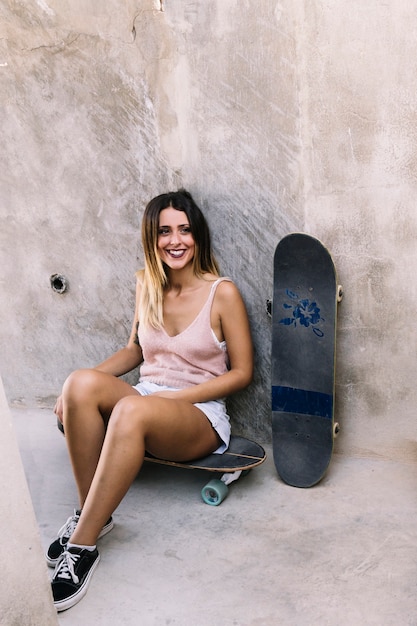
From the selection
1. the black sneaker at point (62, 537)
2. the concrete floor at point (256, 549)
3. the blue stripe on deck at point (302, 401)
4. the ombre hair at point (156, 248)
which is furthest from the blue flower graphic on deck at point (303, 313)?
the black sneaker at point (62, 537)

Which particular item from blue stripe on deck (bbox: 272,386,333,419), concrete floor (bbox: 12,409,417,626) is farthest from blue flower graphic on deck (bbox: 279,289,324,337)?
concrete floor (bbox: 12,409,417,626)

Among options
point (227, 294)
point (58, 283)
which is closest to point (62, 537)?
point (227, 294)

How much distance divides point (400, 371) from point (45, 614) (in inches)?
66.7

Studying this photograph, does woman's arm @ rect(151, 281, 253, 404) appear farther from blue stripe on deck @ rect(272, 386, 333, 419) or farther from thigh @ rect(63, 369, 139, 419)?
thigh @ rect(63, 369, 139, 419)

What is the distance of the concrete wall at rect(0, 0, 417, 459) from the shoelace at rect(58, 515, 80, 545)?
3.23ft

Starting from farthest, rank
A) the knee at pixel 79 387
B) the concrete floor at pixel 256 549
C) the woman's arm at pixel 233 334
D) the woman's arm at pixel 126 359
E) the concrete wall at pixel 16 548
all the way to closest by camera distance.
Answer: the woman's arm at pixel 126 359, the woman's arm at pixel 233 334, the knee at pixel 79 387, the concrete floor at pixel 256 549, the concrete wall at pixel 16 548

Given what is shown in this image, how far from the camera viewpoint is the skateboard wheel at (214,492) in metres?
2.73

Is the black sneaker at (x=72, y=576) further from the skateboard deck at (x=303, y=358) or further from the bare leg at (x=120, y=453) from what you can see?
the skateboard deck at (x=303, y=358)

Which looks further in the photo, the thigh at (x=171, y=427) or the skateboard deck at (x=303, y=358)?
the skateboard deck at (x=303, y=358)

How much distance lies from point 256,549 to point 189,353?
32.4 inches

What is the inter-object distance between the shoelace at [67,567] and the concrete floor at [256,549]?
8cm

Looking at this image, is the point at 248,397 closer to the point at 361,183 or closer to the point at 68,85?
Answer: the point at 361,183

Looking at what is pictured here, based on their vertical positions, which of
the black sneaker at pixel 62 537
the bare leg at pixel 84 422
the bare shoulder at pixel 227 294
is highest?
the bare shoulder at pixel 227 294

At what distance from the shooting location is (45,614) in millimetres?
1878
